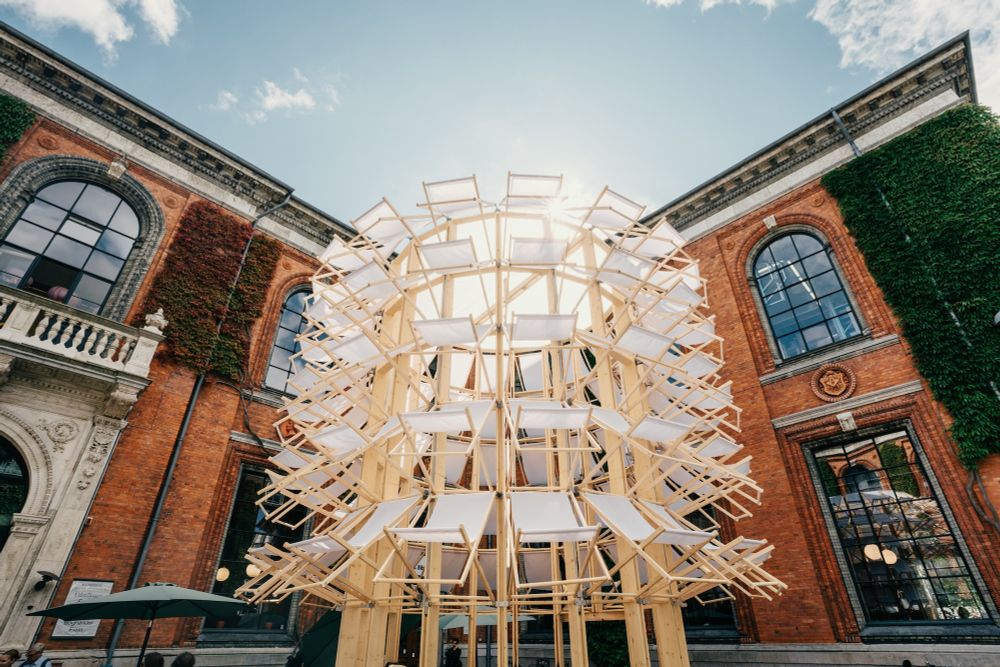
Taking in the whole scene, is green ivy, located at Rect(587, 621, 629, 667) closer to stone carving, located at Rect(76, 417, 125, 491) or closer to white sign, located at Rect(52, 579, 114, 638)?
white sign, located at Rect(52, 579, 114, 638)

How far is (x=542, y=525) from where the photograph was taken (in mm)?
4621

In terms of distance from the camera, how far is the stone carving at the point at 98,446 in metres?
9.30

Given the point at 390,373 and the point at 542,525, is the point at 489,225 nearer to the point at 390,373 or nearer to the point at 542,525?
the point at 390,373

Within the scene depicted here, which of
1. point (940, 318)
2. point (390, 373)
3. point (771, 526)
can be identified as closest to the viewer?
point (390, 373)

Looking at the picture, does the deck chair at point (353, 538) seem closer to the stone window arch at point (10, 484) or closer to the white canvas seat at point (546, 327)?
the white canvas seat at point (546, 327)

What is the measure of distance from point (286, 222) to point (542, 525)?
1285cm

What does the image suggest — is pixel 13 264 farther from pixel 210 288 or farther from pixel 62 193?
pixel 210 288

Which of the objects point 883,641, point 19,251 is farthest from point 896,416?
point 19,251

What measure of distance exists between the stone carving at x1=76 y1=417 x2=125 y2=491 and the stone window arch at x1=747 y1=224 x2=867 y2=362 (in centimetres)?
1401

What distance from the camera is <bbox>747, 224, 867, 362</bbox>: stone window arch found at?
1123 centimetres

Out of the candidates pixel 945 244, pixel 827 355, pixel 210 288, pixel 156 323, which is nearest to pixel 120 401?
pixel 156 323

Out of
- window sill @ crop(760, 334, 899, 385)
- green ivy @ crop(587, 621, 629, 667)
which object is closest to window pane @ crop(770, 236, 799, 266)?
window sill @ crop(760, 334, 899, 385)

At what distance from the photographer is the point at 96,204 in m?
11.8

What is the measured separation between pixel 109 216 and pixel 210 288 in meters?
2.67
